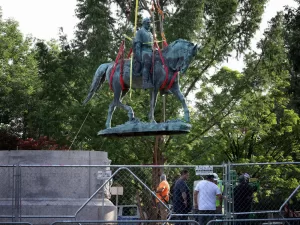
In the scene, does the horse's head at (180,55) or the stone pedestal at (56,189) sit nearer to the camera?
the horse's head at (180,55)

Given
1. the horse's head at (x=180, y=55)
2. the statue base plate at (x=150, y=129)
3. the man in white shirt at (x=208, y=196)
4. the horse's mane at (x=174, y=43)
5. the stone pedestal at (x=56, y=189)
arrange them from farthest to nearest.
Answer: the stone pedestal at (x=56, y=189), the horse's mane at (x=174, y=43), the horse's head at (x=180, y=55), the statue base plate at (x=150, y=129), the man in white shirt at (x=208, y=196)

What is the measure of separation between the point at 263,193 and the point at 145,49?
29.0 feet

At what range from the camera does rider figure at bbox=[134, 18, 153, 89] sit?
18.3m

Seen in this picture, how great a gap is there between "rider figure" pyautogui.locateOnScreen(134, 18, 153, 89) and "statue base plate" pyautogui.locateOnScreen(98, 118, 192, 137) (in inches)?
34.3

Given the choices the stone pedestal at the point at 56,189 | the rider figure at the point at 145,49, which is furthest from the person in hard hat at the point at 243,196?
the stone pedestal at the point at 56,189

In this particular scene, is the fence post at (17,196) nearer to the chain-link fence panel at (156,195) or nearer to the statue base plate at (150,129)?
the statue base plate at (150,129)

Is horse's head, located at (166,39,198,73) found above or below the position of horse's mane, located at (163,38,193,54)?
below

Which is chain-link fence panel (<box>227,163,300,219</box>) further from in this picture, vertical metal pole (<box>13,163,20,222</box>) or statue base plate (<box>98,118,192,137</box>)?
vertical metal pole (<box>13,163,20,222</box>)

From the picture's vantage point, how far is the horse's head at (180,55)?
18.2m

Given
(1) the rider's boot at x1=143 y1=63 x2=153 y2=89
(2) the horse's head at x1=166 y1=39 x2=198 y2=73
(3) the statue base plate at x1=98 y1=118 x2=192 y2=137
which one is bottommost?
(3) the statue base plate at x1=98 y1=118 x2=192 y2=137

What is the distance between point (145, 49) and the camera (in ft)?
60.4

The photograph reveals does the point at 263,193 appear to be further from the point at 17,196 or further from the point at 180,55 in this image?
the point at 17,196

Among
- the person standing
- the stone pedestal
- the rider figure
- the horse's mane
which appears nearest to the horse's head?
the horse's mane

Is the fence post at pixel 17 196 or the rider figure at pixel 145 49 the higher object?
the rider figure at pixel 145 49
